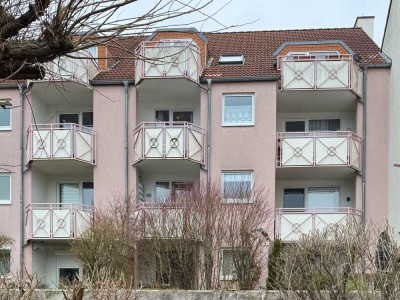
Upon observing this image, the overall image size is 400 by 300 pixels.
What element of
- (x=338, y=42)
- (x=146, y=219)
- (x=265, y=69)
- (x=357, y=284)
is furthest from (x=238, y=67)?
(x=357, y=284)

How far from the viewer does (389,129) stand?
20109mm

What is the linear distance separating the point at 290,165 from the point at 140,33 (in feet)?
51.8

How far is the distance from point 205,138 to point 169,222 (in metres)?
4.46


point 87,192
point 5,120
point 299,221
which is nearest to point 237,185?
point 299,221

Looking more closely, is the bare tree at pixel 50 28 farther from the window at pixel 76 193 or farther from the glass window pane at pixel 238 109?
the window at pixel 76 193

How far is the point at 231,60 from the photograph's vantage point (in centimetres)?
2217

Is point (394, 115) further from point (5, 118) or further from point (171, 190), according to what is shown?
point (5, 118)

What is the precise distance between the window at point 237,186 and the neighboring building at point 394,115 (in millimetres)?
4464

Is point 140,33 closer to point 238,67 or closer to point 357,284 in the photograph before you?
point 357,284

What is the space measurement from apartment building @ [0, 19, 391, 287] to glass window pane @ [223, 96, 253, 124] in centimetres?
5

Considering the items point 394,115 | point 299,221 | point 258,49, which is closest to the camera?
point 394,115

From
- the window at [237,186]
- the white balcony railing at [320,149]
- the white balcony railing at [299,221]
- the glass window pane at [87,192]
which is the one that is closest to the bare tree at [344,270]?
the window at [237,186]

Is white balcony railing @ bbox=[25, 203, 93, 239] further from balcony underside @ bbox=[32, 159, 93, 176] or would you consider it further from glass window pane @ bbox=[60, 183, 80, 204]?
glass window pane @ bbox=[60, 183, 80, 204]

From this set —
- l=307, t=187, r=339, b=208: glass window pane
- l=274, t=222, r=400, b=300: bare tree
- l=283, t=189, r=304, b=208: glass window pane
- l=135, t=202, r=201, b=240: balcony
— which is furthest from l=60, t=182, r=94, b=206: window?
l=274, t=222, r=400, b=300: bare tree
